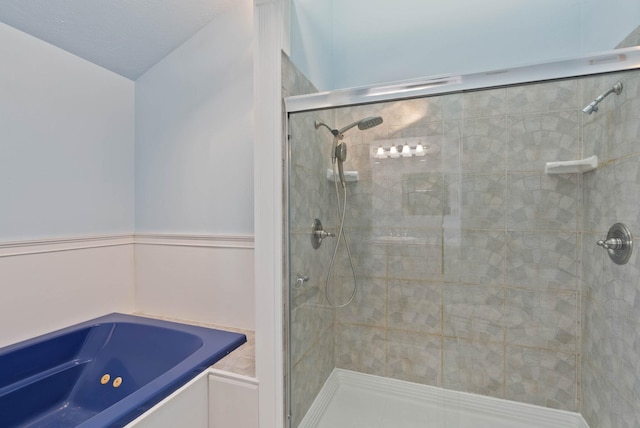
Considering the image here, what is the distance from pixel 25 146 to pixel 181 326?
1323 mm

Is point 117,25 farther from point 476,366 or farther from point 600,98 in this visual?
point 476,366

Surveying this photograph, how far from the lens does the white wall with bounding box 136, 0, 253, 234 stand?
6.38 feet

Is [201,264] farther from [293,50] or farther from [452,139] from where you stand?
[452,139]

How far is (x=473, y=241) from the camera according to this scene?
166 cm

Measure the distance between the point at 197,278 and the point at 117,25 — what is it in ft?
5.34

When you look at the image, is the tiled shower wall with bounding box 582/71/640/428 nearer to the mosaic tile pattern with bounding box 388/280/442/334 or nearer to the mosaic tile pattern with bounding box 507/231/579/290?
the mosaic tile pattern with bounding box 507/231/579/290

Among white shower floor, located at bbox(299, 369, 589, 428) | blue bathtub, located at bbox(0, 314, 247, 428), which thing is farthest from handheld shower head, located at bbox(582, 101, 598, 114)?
blue bathtub, located at bbox(0, 314, 247, 428)

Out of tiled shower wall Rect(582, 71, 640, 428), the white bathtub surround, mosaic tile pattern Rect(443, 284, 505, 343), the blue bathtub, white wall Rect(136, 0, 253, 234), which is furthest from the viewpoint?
white wall Rect(136, 0, 253, 234)

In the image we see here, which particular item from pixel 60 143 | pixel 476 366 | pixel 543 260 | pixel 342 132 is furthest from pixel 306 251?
pixel 60 143

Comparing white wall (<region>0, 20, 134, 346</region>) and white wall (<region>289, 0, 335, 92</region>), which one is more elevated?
white wall (<region>289, 0, 335, 92</region>)

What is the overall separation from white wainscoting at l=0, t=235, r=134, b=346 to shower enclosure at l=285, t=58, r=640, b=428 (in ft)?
4.73

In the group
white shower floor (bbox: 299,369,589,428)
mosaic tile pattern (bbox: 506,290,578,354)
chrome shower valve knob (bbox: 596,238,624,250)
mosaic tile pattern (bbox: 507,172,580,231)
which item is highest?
mosaic tile pattern (bbox: 507,172,580,231)

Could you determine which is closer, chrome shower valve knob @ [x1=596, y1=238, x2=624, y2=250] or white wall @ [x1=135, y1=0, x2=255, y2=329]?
chrome shower valve knob @ [x1=596, y1=238, x2=624, y2=250]

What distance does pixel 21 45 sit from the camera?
63.6 inches
